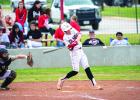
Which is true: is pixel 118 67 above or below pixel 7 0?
below

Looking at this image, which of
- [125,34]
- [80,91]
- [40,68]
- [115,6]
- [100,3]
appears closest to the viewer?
[80,91]

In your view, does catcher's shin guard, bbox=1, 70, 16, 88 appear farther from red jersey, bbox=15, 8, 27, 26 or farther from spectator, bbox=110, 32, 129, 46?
red jersey, bbox=15, 8, 27, 26

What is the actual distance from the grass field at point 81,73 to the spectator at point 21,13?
2707mm

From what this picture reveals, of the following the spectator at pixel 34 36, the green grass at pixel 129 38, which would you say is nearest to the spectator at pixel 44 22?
the spectator at pixel 34 36

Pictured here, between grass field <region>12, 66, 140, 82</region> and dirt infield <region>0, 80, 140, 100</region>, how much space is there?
3.39 ft

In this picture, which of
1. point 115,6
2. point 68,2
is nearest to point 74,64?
point 115,6

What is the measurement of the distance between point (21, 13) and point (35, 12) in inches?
49.8

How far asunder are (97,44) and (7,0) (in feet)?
16.2

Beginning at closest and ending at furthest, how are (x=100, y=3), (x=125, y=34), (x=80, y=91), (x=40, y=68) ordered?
(x=80, y=91) → (x=40, y=68) → (x=125, y=34) → (x=100, y=3)

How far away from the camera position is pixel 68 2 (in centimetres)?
2947

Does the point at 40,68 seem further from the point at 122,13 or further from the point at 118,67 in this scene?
the point at 122,13

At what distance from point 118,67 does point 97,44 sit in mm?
1244

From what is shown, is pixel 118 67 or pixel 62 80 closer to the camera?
pixel 62 80

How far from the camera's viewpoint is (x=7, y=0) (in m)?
24.7
